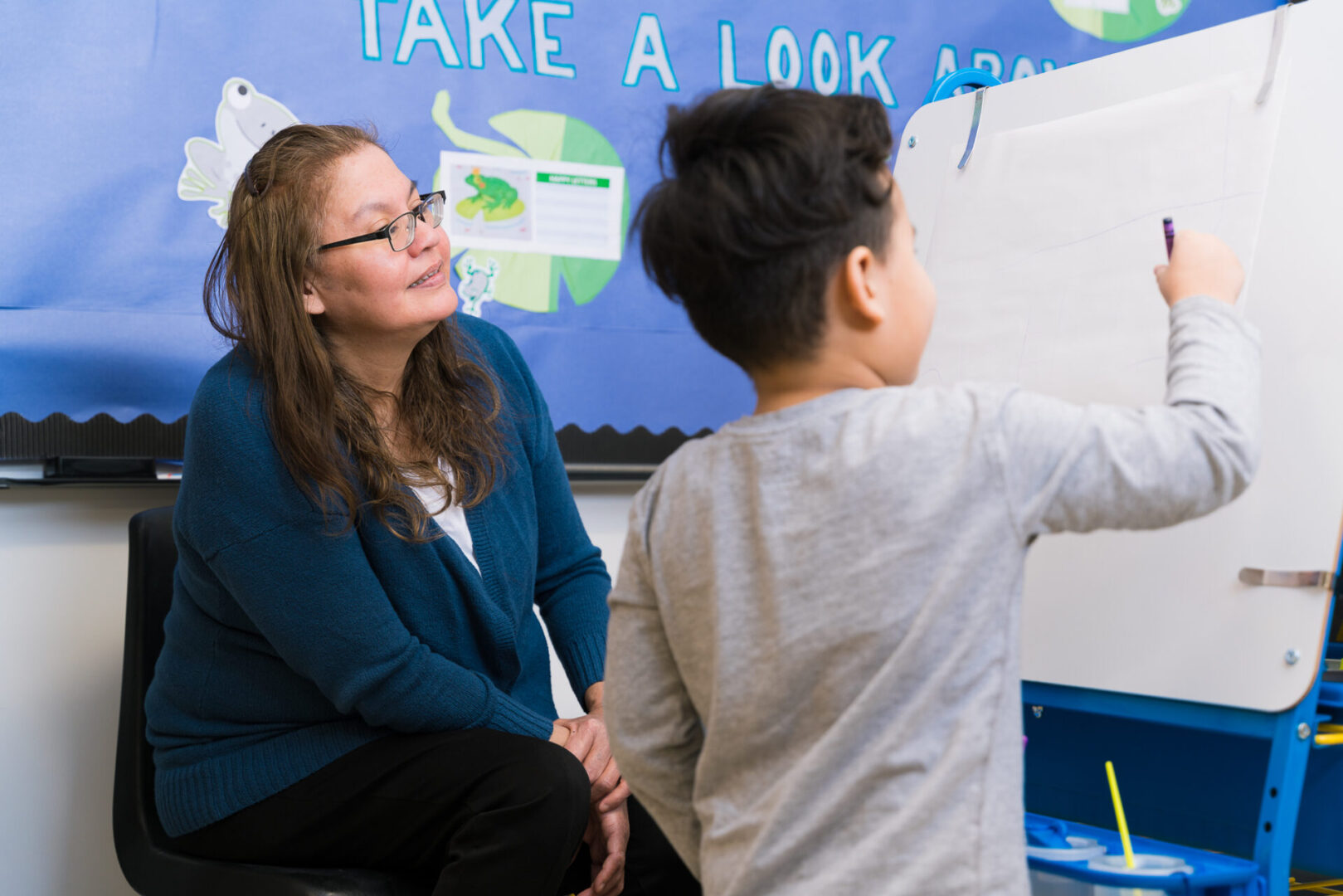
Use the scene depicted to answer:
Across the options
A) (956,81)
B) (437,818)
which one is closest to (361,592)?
(437,818)

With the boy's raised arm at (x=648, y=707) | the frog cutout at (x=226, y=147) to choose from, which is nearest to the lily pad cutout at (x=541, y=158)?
the frog cutout at (x=226, y=147)

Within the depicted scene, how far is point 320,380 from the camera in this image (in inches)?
48.4

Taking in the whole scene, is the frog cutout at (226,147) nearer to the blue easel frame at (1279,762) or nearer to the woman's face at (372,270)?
the woman's face at (372,270)

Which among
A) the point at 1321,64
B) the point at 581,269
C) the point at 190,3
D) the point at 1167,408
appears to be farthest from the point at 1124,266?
the point at 190,3

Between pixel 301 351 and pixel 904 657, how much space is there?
771mm

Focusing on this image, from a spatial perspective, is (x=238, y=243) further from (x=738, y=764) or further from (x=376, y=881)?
(x=738, y=764)

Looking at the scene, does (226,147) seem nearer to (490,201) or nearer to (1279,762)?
(490,201)

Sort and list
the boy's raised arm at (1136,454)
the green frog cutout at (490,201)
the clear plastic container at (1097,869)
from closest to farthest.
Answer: the boy's raised arm at (1136,454), the clear plastic container at (1097,869), the green frog cutout at (490,201)

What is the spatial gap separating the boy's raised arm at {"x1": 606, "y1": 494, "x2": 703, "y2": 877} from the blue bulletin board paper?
90cm

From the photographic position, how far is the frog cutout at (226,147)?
151cm

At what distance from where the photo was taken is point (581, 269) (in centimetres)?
175

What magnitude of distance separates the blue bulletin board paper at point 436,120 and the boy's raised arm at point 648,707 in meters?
0.90

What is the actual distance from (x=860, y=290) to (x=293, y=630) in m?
0.68

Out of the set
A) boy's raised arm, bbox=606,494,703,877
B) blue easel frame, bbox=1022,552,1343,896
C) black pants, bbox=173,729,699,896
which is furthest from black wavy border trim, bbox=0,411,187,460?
blue easel frame, bbox=1022,552,1343,896
